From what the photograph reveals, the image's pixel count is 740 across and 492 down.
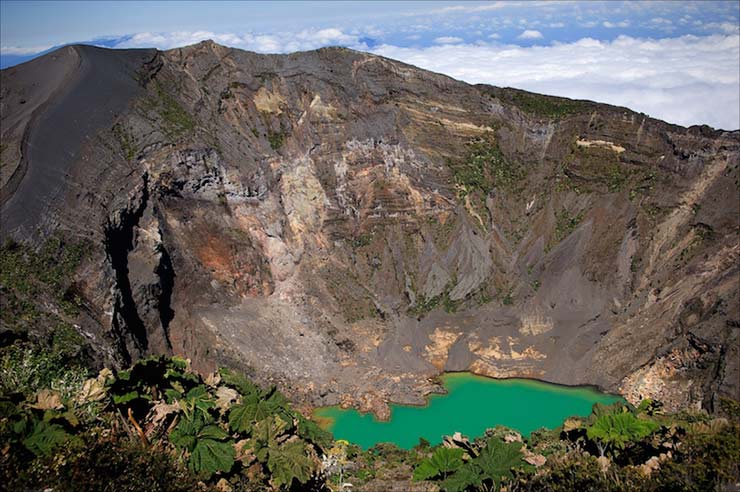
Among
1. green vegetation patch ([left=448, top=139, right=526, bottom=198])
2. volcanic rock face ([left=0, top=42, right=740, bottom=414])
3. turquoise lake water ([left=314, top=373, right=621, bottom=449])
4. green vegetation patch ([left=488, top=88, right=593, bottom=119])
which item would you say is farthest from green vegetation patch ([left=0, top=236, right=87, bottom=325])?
green vegetation patch ([left=488, top=88, right=593, bottom=119])

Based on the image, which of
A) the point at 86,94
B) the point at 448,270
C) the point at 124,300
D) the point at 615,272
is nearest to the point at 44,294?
the point at 124,300

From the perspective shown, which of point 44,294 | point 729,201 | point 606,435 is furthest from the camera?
point 729,201

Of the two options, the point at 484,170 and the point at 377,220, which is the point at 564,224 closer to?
the point at 484,170

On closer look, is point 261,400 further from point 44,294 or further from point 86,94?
point 86,94

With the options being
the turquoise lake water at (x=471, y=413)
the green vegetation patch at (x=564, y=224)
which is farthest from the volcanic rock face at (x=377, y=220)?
the turquoise lake water at (x=471, y=413)

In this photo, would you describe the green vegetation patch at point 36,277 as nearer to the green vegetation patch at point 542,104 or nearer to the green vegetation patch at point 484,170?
the green vegetation patch at point 484,170

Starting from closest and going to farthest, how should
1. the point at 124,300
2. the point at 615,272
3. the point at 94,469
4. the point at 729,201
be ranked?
the point at 94,469
the point at 124,300
the point at 729,201
the point at 615,272
